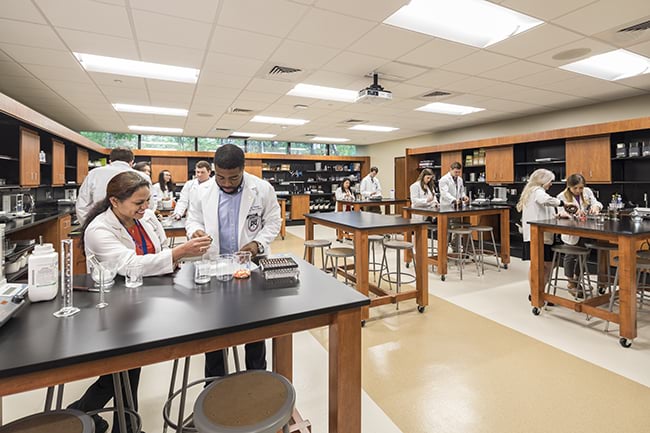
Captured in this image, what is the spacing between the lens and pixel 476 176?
26.8 ft

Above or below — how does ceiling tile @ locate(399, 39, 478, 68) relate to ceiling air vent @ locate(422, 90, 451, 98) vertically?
below

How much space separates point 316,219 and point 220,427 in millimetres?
3181

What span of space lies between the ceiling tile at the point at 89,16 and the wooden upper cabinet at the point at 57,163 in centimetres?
332

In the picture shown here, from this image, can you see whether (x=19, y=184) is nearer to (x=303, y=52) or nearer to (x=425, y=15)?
(x=303, y=52)

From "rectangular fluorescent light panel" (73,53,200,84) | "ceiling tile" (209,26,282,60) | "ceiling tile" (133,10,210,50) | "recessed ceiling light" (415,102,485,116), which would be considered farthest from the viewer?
"recessed ceiling light" (415,102,485,116)

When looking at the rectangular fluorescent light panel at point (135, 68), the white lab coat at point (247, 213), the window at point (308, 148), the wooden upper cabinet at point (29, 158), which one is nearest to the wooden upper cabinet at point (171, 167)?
the window at point (308, 148)

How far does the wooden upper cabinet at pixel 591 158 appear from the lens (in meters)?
5.54

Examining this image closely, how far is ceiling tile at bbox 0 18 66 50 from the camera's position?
10.5 ft

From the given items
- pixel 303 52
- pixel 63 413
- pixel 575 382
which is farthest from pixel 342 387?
pixel 303 52

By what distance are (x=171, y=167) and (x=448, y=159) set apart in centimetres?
793

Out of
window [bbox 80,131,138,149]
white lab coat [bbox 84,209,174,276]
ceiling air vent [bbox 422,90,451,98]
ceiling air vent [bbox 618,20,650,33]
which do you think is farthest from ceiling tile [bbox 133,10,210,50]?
window [bbox 80,131,138,149]

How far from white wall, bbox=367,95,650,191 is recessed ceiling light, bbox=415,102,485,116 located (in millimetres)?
1428

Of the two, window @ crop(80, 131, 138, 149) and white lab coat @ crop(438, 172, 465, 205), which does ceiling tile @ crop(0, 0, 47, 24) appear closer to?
white lab coat @ crop(438, 172, 465, 205)

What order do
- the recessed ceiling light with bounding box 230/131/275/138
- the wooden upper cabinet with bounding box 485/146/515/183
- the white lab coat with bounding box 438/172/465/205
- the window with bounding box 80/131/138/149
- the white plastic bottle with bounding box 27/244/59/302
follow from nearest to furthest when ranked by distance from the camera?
the white plastic bottle with bounding box 27/244/59/302 < the white lab coat with bounding box 438/172/465/205 < the wooden upper cabinet with bounding box 485/146/515/183 < the window with bounding box 80/131/138/149 < the recessed ceiling light with bounding box 230/131/275/138
